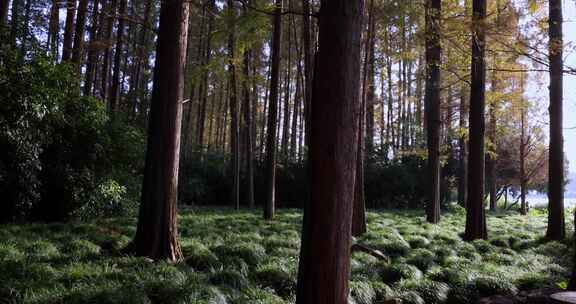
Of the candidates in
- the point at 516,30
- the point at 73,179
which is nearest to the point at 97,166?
the point at 73,179

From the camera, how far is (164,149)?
Result: 5.72 meters

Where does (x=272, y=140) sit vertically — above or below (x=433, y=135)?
below

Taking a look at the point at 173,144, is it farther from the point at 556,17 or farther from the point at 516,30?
the point at 556,17

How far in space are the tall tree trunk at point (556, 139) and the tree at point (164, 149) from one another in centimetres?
805

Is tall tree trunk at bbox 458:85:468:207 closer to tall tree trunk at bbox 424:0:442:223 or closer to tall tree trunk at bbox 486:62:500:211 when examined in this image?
tall tree trunk at bbox 486:62:500:211

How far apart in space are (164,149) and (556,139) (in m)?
8.45

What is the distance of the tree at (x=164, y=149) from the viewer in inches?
223

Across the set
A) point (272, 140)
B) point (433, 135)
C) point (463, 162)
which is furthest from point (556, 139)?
point (463, 162)

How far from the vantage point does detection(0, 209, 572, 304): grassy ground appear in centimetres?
417

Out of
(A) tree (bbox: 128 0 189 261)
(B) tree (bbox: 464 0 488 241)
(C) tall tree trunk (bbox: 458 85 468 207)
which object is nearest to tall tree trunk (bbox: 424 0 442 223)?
(B) tree (bbox: 464 0 488 241)

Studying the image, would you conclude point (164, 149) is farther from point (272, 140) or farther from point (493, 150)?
point (493, 150)

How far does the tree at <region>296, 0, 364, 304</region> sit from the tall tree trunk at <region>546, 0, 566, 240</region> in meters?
8.00

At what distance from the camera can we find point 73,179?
28.3ft

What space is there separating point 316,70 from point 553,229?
8.48m
